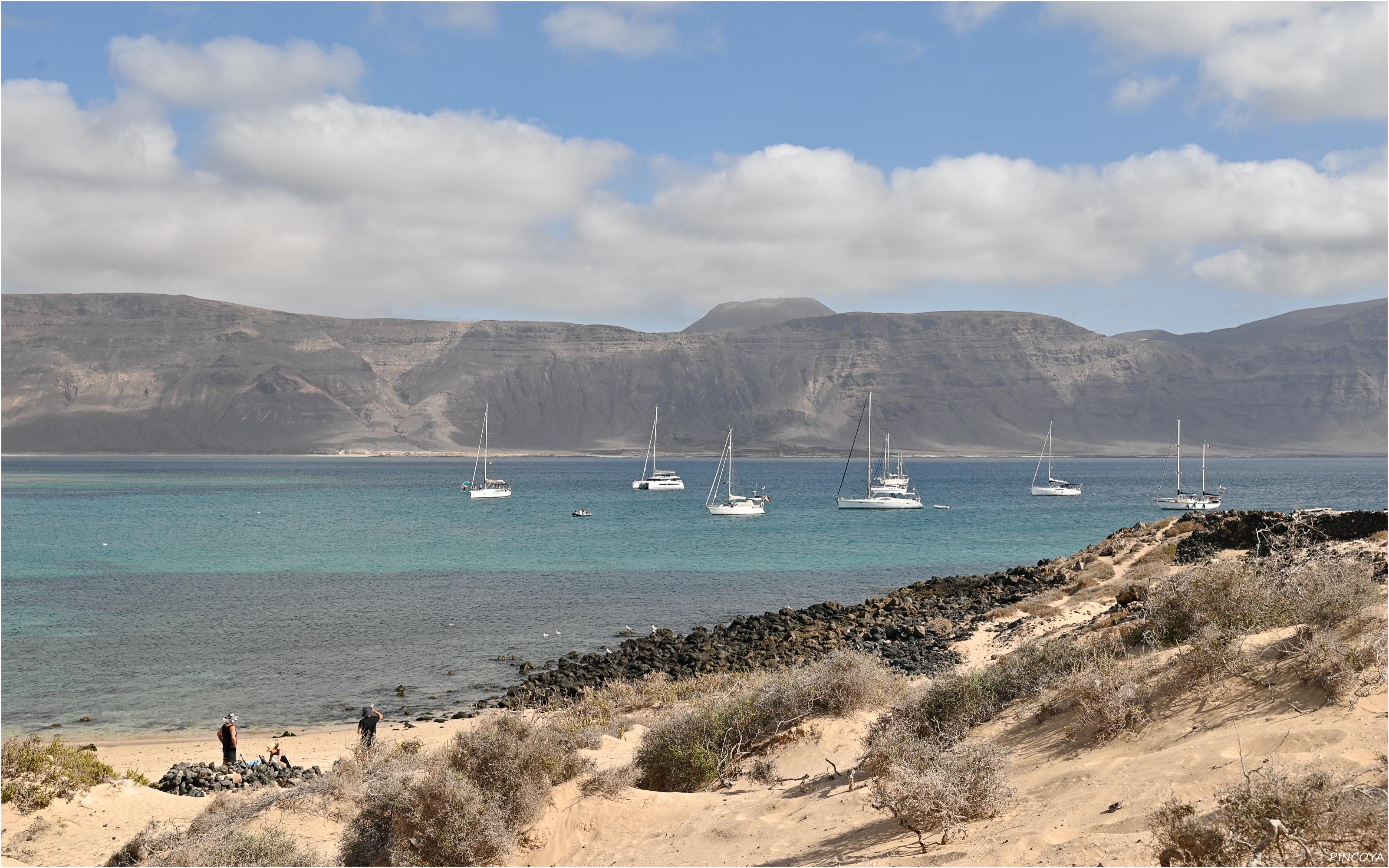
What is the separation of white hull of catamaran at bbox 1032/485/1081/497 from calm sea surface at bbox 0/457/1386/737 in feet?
8.14

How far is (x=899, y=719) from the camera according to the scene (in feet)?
34.1

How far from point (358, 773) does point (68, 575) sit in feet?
112

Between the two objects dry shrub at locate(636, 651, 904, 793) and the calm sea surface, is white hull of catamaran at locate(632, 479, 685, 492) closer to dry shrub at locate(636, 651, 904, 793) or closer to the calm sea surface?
the calm sea surface

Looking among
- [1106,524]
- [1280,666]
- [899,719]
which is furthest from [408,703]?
[1106,524]

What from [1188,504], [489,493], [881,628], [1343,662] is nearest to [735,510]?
[489,493]

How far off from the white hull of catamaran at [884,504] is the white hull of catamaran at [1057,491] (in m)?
25.6

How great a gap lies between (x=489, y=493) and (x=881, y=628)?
7142 cm

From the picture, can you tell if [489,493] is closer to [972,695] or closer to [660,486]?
[660,486]

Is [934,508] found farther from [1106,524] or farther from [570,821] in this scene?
[570,821]

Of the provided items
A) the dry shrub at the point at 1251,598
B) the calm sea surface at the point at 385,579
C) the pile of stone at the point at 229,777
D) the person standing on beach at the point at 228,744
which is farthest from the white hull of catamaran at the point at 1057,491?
the pile of stone at the point at 229,777

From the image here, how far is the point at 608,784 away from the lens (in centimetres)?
1007

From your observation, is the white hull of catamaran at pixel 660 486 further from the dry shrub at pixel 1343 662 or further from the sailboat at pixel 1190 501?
the dry shrub at pixel 1343 662

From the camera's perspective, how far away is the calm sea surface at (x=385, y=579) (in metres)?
20.9

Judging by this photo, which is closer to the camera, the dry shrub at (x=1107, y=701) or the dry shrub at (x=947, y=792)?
the dry shrub at (x=947, y=792)
